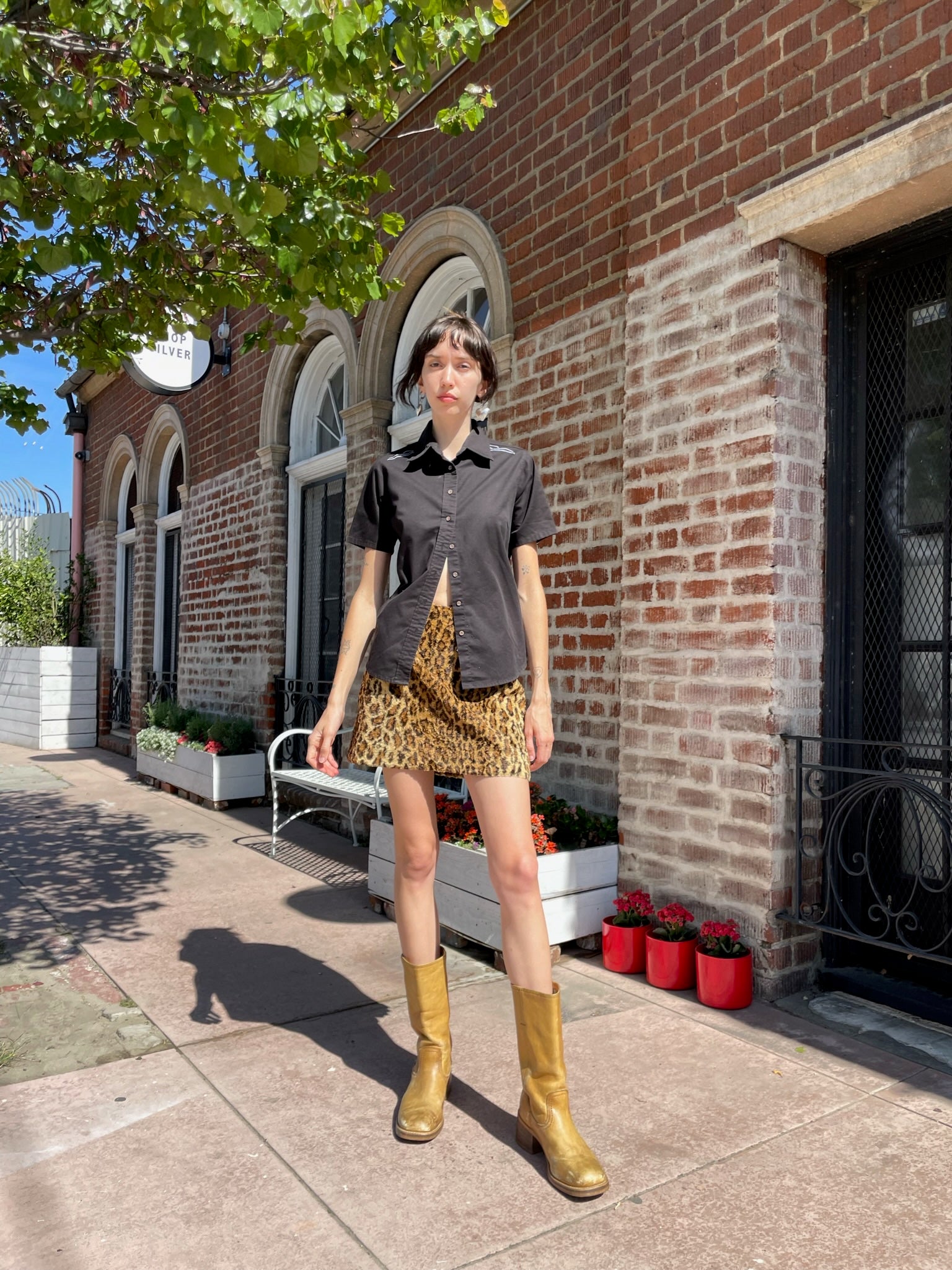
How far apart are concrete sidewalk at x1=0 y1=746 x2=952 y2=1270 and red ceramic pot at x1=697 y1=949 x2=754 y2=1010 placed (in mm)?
64

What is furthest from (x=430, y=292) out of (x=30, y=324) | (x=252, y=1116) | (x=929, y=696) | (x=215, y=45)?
(x=252, y=1116)

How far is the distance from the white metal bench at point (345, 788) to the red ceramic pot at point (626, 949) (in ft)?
4.30

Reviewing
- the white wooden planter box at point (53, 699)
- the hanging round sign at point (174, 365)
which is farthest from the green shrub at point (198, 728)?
the white wooden planter box at point (53, 699)

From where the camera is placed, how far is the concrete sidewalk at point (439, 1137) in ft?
6.65

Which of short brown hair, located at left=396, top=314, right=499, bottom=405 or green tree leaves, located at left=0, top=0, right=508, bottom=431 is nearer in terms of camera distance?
short brown hair, located at left=396, top=314, right=499, bottom=405

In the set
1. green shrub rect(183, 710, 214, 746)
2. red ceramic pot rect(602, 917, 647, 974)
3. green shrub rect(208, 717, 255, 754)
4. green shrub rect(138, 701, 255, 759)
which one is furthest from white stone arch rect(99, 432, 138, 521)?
red ceramic pot rect(602, 917, 647, 974)

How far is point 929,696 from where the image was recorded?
340 cm

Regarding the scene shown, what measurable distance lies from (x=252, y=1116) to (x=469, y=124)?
3.91m

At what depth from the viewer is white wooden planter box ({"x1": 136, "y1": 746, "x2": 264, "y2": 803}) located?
7531 millimetres

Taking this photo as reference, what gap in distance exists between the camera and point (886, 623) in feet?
11.7

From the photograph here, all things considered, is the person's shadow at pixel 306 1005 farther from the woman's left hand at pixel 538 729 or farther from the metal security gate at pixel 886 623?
the metal security gate at pixel 886 623

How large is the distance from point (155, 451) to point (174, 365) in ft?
9.68

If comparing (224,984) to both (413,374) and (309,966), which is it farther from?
(413,374)

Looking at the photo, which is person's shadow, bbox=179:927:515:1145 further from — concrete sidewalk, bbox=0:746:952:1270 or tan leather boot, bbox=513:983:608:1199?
tan leather boot, bbox=513:983:608:1199
